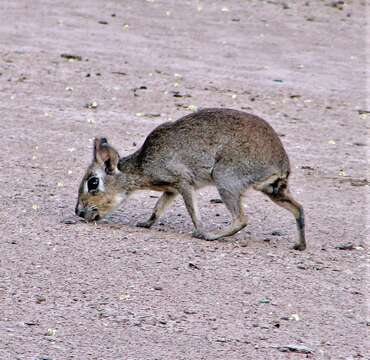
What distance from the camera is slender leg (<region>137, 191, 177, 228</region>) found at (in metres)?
8.94

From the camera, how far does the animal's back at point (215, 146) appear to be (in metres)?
8.51

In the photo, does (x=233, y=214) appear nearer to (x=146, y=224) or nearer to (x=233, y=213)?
(x=233, y=213)

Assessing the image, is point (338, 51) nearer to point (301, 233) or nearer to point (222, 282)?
point (301, 233)

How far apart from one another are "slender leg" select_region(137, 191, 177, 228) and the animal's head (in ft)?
0.83

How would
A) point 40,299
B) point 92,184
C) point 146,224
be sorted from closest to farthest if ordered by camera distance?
point 40,299 < point 92,184 < point 146,224

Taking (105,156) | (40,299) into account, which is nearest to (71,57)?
(105,156)

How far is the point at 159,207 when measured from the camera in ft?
29.3

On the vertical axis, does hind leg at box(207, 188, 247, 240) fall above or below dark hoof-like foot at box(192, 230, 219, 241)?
above

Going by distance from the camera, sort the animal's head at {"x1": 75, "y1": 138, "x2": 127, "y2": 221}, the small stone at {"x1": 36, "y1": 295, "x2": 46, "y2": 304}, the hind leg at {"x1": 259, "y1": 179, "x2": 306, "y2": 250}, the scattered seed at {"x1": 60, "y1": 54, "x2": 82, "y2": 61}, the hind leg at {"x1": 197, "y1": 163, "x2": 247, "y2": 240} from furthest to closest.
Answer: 1. the scattered seed at {"x1": 60, "y1": 54, "x2": 82, "y2": 61}
2. the animal's head at {"x1": 75, "y1": 138, "x2": 127, "y2": 221}
3. the hind leg at {"x1": 259, "y1": 179, "x2": 306, "y2": 250}
4. the hind leg at {"x1": 197, "y1": 163, "x2": 247, "y2": 240}
5. the small stone at {"x1": 36, "y1": 295, "x2": 46, "y2": 304}

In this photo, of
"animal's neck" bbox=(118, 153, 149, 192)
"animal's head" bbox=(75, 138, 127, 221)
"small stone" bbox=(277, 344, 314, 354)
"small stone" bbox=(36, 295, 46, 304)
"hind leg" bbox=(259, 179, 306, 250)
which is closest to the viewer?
"small stone" bbox=(277, 344, 314, 354)

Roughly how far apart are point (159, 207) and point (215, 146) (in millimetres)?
702

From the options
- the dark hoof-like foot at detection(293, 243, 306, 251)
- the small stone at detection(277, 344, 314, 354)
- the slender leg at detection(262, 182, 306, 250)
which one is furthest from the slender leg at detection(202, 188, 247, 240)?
the small stone at detection(277, 344, 314, 354)

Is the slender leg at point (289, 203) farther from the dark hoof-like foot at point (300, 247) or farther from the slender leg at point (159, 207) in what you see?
the slender leg at point (159, 207)

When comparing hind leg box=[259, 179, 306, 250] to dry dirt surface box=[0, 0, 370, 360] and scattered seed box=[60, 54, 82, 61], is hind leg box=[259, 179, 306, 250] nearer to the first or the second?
dry dirt surface box=[0, 0, 370, 360]
